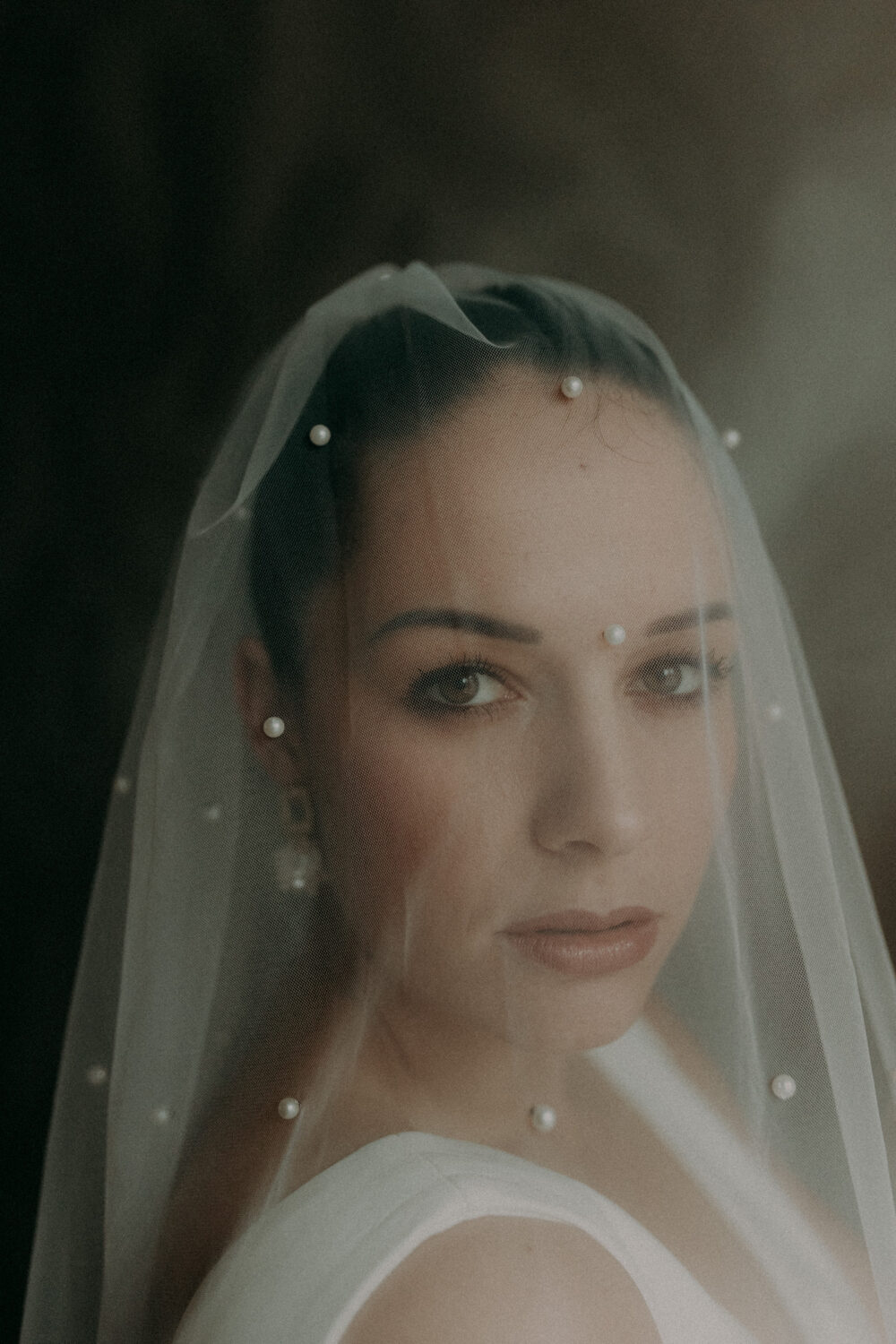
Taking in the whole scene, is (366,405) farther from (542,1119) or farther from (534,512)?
(542,1119)

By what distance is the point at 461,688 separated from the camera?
25.8 inches

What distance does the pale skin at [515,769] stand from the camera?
25.2 inches

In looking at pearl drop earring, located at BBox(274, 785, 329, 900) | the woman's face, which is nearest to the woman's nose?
the woman's face

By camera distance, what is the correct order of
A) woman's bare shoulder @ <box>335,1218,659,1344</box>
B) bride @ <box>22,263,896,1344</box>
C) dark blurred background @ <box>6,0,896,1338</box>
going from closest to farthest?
woman's bare shoulder @ <box>335,1218,659,1344</box>
bride @ <box>22,263,896,1344</box>
dark blurred background @ <box>6,0,896,1338</box>

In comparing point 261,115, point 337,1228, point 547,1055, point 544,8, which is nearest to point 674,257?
point 544,8

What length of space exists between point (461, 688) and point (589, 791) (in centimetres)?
10

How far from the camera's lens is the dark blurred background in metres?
0.77

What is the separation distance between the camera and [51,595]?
793 millimetres

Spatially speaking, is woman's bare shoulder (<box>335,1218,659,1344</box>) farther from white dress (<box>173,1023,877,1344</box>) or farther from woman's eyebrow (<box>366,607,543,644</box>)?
woman's eyebrow (<box>366,607,543,644</box>)

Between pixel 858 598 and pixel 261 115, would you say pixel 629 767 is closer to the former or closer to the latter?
pixel 858 598

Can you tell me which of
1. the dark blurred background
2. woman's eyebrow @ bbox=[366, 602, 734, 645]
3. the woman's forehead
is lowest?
woman's eyebrow @ bbox=[366, 602, 734, 645]

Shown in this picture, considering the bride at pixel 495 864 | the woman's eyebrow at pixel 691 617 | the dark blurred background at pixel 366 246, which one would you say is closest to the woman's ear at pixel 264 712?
the bride at pixel 495 864

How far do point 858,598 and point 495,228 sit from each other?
1.26ft

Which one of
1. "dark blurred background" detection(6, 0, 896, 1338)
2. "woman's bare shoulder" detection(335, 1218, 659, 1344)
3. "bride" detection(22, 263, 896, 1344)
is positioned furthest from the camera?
"dark blurred background" detection(6, 0, 896, 1338)
